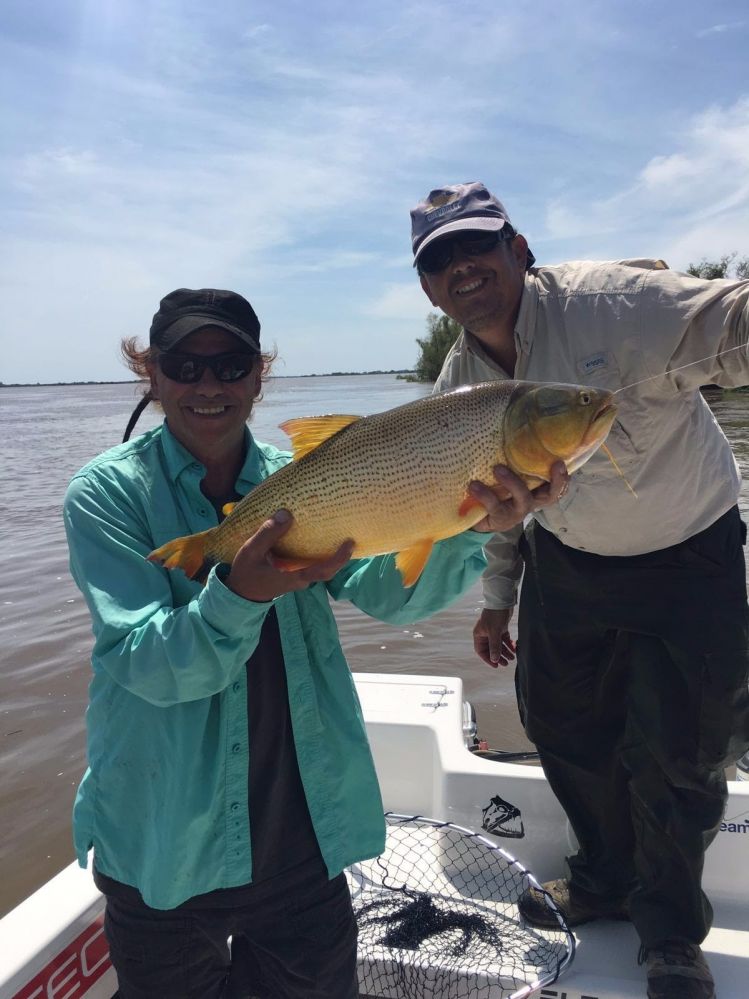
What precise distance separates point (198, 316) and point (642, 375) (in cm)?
182

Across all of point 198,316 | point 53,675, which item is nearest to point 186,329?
point 198,316

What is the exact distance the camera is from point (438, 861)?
153 inches

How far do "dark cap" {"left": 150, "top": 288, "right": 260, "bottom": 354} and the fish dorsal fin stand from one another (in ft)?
1.09

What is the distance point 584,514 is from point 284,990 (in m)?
2.13

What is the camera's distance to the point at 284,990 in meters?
2.38

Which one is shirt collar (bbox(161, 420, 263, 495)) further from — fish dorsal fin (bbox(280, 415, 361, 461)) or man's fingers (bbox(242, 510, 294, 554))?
man's fingers (bbox(242, 510, 294, 554))

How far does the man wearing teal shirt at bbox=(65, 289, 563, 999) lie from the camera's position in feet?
7.06

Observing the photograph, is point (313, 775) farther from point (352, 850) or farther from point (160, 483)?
point (160, 483)

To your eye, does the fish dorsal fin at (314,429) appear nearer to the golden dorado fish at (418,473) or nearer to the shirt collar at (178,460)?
the golden dorado fish at (418,473)

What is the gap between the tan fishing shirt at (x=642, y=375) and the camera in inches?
114

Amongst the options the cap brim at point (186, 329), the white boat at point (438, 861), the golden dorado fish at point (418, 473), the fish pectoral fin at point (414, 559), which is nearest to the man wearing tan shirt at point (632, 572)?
the white boat at point (438, 861)

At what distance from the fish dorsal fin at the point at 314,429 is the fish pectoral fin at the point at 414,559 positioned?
497mm

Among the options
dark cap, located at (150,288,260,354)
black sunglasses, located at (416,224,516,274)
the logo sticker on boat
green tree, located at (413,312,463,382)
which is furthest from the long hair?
green tree, located at (413,312,463,382)

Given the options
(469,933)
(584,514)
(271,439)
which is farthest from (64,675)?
(271,439)
